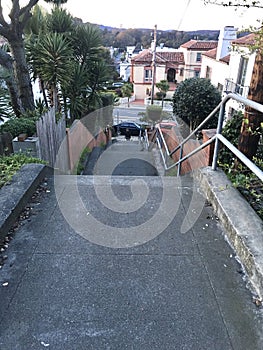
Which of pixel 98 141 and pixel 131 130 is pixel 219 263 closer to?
pixel 98 141

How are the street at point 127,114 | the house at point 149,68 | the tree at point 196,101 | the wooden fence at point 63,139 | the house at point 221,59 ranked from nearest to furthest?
1. the wooden fence at point 63,139
2. the tree at point 196,101
3. the house at point 221,59
4. the street at point 127,114
5. the house at point 149,68

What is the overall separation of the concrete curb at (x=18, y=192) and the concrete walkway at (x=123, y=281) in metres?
0.11

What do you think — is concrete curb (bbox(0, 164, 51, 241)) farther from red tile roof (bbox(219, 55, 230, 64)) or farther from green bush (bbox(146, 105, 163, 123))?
green bush (bbox(146, 105, 163, 123))

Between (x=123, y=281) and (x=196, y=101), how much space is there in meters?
9.07

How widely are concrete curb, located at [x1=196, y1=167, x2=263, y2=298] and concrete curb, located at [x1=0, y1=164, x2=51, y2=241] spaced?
5.78 feet

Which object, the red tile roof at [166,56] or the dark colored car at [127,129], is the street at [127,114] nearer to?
the dark colored car at [127,129]

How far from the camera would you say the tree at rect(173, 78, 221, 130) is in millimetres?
10305

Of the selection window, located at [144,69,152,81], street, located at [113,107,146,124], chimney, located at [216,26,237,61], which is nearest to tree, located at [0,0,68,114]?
chimney, located at [216,26,237,61]

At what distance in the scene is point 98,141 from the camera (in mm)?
13484

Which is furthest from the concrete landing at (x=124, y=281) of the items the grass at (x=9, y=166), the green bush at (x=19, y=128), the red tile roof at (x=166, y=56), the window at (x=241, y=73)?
the red tile roof at (x=166, y=56)

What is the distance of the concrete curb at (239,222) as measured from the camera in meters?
1.99

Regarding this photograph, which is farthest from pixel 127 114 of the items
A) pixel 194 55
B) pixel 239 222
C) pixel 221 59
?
pixel 239 222

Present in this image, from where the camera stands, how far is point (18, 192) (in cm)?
290

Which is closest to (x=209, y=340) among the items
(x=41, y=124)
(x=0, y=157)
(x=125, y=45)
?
(x=0, y=157)
